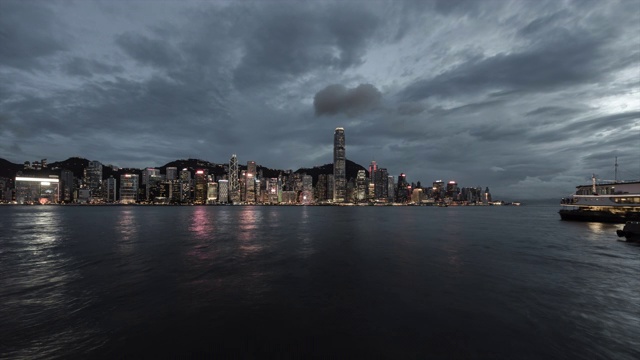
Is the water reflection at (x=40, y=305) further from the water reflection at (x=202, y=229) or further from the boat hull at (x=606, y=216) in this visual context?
the boat hull at (x=606, y=216)

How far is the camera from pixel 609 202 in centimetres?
9156

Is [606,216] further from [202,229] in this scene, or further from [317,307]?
[202,229]

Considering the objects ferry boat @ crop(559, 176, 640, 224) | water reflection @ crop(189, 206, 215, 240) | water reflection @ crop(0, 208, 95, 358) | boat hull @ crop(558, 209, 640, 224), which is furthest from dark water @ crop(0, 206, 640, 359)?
ferry boat @ crop(559, 176, 640, 224)

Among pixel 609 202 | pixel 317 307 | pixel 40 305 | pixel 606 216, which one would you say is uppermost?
pixel 609 202

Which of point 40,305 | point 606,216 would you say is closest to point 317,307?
point 40,305

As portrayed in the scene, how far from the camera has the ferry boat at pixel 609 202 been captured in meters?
84.9

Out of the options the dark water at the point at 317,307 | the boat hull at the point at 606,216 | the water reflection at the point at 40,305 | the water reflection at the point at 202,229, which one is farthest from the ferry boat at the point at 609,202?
the water reflection at the point at 40,305

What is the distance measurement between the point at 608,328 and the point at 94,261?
1937 inches

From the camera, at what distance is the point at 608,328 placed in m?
17.2

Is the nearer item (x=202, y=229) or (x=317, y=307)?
(x=317, y=307)

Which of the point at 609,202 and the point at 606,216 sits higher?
the point at 609,202

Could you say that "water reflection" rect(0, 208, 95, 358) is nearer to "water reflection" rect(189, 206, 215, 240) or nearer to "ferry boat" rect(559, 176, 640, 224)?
"water reflection" rect(189, 206, 215, 240)

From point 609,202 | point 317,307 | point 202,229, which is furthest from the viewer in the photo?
point 609,202

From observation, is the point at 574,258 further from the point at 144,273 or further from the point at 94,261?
the point at 94,261
